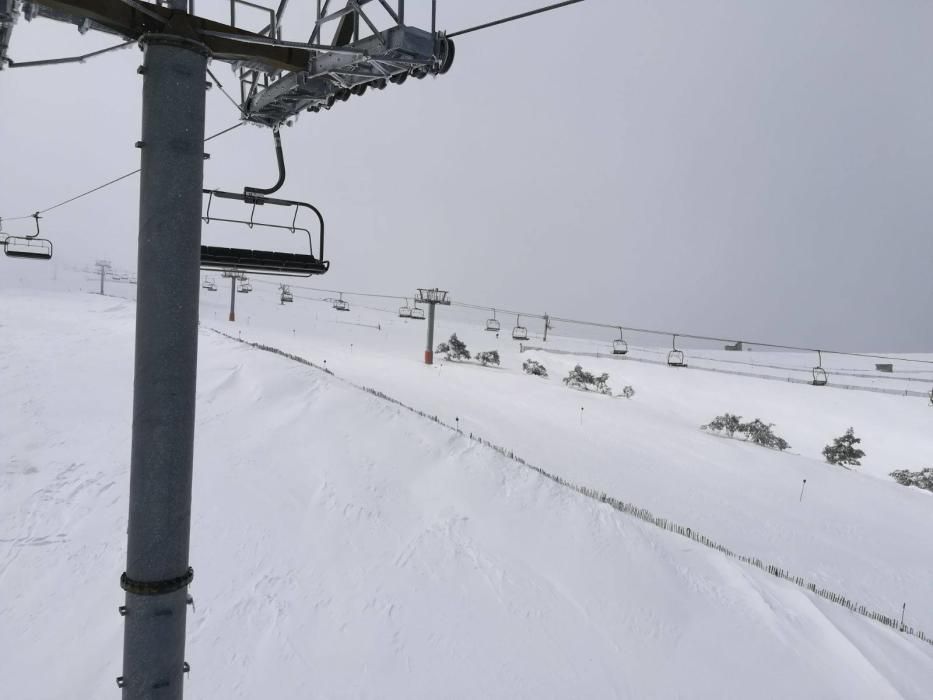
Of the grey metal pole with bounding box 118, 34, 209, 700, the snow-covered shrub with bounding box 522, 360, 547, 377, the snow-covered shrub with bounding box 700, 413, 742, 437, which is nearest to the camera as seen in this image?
the grey metal pole with bounding box 118, 34, 209, 700

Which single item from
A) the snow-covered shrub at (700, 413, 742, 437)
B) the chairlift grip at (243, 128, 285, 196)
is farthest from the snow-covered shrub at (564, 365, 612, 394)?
the chairlift grip at (243, 128, 285, 196)

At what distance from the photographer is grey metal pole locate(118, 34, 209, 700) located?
2627 millimetres

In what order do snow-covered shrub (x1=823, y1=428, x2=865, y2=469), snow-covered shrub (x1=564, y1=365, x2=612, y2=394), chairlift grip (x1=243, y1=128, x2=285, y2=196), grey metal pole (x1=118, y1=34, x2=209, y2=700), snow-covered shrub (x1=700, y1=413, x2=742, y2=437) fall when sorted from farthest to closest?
snow-covered shrub (x1=564, y1=365, x2=612, y2=394) → snow-covered shrub (x1=700, y1=413, x2=742, y2=437) → snow-covered shrub (x1=823, y1=428, x2=865, y2=469) → chairlift grip (x1=243, y1=128, x2=285, y2=196) → grey metal pole (x1=118, y1=34, x2=209, y2=700)

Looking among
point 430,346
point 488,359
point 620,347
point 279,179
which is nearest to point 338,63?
point 279,179

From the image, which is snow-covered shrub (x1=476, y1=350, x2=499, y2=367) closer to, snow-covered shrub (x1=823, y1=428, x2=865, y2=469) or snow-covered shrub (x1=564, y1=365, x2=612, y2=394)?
snow-covered shrub (x1=564, y1=365, x2=612, y2=394)

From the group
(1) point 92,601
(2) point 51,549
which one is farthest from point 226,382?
(1) point 92,601

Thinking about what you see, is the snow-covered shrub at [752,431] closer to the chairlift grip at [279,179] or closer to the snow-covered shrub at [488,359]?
the snow-covered shrub at [488,359]

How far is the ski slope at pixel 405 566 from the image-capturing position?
6527 mm

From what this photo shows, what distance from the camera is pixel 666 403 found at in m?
37.1

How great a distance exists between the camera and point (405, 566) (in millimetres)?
8227

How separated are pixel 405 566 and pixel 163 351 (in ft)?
21.4

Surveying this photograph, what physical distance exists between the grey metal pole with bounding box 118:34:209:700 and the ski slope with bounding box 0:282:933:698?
4.10 metres

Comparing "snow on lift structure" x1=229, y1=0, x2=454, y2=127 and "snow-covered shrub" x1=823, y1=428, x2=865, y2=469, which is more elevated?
"snow on lift structure" x1=229, y1=0, x2=454, y2=127

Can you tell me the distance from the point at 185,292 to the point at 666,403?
3789cm
